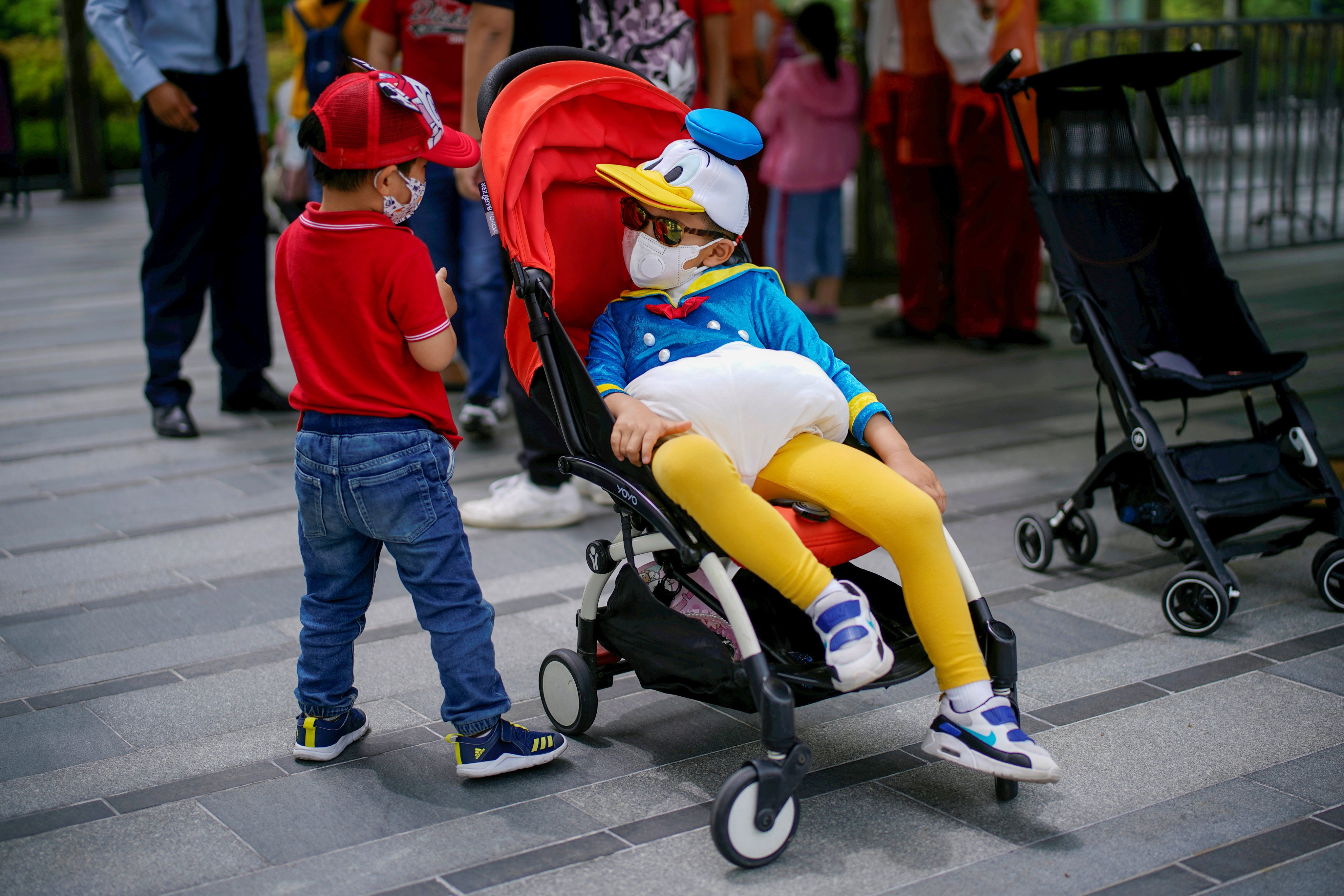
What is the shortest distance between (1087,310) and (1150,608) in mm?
879

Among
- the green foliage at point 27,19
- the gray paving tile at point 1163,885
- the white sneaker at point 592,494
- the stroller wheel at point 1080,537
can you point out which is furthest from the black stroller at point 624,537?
the green foliage at point 27,19

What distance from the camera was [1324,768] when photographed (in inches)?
107

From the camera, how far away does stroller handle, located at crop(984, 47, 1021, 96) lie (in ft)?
12.0

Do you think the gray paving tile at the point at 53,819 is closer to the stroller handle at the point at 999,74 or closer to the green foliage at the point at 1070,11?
the stroller handle at the point at 999,74

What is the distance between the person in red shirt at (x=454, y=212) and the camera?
Answer: 17.6 feet

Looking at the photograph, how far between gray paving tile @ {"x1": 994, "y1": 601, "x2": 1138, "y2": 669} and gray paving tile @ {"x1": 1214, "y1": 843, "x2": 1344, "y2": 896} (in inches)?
38.2

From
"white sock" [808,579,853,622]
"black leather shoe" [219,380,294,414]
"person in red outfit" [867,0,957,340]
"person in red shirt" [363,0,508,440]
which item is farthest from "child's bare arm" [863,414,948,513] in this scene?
"person in red outfit" [867,0,957,340]

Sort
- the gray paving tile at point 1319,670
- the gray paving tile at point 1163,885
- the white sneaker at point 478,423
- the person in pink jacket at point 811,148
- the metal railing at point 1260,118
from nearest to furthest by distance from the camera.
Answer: the gray paving tile at point 1163,885
the gray paving tile at point 1319,670
the white sneaker at point 478,423
the person in pink jacket at point 811,148
the metal railing at point 1260,118

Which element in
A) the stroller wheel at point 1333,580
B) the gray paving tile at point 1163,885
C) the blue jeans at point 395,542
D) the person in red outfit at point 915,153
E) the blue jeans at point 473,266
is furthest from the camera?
the person in red outfit at point 915,153

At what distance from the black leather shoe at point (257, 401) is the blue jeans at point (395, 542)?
3.52 metres

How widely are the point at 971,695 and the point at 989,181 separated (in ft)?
16.3

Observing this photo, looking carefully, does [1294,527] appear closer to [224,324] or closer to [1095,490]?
[1095,490]

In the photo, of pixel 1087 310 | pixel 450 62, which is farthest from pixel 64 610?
pixel 1087 310

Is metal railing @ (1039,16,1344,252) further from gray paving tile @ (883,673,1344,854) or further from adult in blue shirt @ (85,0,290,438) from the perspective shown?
gray paving tile @ (883,673,1344,854)
